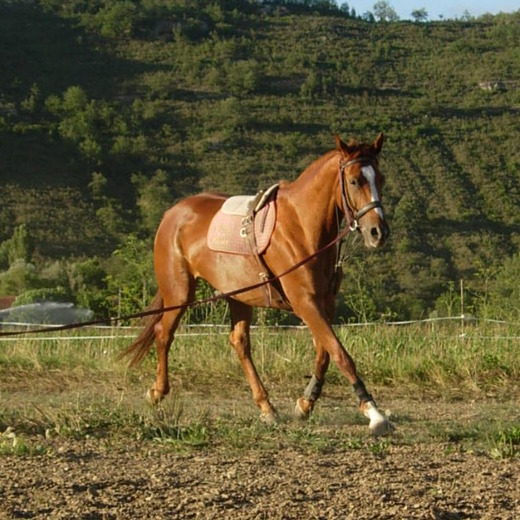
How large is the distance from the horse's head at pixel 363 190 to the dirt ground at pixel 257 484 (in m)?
1.69

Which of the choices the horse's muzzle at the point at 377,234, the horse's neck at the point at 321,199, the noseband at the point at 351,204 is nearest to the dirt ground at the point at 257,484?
the horse's muzzle at the point at 377,234

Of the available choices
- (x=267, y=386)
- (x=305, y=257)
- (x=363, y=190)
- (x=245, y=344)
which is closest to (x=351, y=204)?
(x=363, y=190)

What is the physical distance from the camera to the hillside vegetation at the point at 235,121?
4500 centimetres

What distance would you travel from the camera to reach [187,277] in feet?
31.9

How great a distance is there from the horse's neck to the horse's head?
156 millimetres

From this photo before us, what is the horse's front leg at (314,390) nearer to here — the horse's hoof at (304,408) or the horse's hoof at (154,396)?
the horse's hoof at (304,408)

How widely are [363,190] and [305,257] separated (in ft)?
2.42

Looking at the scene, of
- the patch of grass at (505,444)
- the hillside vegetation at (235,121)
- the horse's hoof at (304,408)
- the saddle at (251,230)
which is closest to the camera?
the patch of grass at (505,444)

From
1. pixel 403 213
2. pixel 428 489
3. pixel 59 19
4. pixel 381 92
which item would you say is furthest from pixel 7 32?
pixel 428 489

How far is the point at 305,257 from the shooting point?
8.18 metres

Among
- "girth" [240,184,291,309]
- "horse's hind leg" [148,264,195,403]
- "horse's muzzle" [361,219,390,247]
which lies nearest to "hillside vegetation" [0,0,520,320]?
"horse's hind leg" [148,264,195,403]

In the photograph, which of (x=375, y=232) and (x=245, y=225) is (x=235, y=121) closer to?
(x=245, y=225)

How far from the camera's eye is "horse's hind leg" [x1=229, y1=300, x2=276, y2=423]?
8711mm

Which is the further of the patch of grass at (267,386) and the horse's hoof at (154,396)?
the horse's hoof at (154,396)
